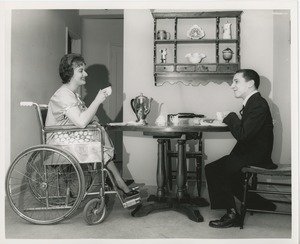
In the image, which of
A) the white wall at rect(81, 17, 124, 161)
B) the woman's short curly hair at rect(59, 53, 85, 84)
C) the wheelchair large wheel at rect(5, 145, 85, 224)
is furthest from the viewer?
the white wall at rect(81, 17, 124, 161)

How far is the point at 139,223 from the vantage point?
237 cm

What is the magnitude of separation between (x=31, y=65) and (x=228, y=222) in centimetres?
229

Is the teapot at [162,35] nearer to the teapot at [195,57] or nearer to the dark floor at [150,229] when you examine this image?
the teapot at [195,57]

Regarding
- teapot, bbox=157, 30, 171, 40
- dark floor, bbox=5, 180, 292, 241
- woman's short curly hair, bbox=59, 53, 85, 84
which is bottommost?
dark floor, bbox=5, 180, 292, 241

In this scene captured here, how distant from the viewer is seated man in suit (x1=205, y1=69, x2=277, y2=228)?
90.7 inches

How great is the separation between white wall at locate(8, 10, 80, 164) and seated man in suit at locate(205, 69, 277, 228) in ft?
5.62

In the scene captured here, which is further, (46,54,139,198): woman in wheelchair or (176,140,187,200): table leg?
(176,140,187,200): table leg

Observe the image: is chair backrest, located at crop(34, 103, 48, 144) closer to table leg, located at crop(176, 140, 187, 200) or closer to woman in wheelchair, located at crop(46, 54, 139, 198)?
woman in wheelchair, located at crop(46, 54, 139, 198)

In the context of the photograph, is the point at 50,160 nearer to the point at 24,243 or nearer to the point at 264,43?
the point at 24,243

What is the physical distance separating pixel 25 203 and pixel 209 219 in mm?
1466

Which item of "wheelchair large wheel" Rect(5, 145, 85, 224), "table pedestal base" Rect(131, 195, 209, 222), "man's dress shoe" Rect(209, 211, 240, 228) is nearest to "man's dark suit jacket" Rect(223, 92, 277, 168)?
"man's dress shoe" Rect(209, 211, 240, 228)

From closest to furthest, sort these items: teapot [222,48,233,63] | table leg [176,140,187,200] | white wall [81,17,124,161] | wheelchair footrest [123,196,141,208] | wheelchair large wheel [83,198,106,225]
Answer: wheelchair large wheel [83,198,106,225], wheelchair footrest [123,196,141,208], table leg [176,140,187,200], teapot [222,48,233,63], white wall [81,17,124,161]

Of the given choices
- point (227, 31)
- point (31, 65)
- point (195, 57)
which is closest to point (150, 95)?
point (195, 57)

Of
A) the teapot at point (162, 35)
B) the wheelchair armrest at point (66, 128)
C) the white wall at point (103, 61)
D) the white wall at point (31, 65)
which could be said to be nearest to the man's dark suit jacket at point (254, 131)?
the wheelchair armrest at point (66, 128)
